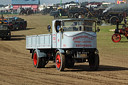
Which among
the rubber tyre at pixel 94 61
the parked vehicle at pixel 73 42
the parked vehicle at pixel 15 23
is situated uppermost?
the parked vehicle at pixel 73 42

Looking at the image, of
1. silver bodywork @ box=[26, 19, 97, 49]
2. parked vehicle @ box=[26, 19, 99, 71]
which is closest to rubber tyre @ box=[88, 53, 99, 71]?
parked vehicle @ box=[26, 19, 99, 71]

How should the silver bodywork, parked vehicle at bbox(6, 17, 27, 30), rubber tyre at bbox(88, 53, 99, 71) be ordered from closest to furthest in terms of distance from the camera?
1. the silver bodywork
2. rubber tyre at bbox(88, 53, 99, 71)
3. parked vehicle at bbox(6, 17, 27, 30)

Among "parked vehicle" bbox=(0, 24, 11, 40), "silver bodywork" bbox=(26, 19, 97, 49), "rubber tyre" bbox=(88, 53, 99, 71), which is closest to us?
"silver bodywork" bbox=(26, 19, 97, 49)

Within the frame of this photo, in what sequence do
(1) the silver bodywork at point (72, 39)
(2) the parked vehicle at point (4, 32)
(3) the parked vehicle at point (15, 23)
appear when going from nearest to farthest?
(1) the silver bodywork at point (72, 39), (2) the parked vehicle at point (4, 32), (3) the parked vehicle at point (15, 23)

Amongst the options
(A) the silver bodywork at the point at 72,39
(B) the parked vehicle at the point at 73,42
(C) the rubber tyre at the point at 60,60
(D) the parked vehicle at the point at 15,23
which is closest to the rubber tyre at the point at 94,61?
(B) the parked vehicle at the point at 73,42

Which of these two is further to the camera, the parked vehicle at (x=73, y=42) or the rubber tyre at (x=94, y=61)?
the rubber tyre at (x=94, y=61)

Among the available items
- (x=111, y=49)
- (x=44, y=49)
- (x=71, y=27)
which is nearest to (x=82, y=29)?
(x=71, y=27)

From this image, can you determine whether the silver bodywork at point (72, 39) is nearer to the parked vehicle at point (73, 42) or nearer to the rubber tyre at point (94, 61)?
the parked vehicle at point (73, 42)

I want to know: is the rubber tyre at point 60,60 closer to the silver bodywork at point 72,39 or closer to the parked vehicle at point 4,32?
the silver bodywork at point 72,39

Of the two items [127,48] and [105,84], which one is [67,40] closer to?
[105,84]

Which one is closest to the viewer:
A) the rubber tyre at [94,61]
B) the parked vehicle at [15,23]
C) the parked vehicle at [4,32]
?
the rubber tyre at [94,61]

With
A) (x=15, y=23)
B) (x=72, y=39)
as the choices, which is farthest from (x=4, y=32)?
(x=72, y=39)

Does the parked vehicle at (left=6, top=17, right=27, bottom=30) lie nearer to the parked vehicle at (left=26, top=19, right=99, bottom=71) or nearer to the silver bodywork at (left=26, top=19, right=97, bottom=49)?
the silver bodywork at (left=26, top=19, right=97, bottom=49)

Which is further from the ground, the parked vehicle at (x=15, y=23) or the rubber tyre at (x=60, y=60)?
the rubber tyre at (x=60, y=60)
